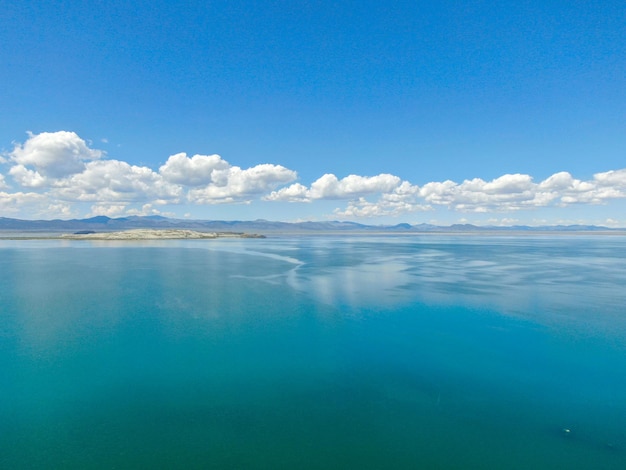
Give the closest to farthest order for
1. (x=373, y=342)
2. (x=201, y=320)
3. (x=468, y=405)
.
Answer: (x=468, y=405), (x=373, y=342), (x=201, y=320)

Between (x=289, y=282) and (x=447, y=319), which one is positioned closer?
(x=447, y=319)

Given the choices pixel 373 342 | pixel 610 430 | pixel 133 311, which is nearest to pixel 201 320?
pixel 133 311

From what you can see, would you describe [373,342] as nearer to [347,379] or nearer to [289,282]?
[347,379]

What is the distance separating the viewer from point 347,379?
9484 millimetres

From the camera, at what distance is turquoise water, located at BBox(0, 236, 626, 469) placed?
21.7 feet

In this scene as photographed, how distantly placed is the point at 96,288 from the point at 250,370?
1608cm

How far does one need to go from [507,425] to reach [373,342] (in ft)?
17.7

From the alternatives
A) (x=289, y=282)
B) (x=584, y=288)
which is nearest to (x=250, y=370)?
(x=289, y=282)

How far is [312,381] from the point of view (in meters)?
9.39

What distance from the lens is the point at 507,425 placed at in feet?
24.4

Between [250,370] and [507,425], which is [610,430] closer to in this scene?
[507,425]

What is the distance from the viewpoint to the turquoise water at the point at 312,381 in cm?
661

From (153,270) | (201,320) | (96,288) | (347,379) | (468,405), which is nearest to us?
(468,405)

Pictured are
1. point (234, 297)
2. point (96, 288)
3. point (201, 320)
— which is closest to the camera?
point (201, 320)
